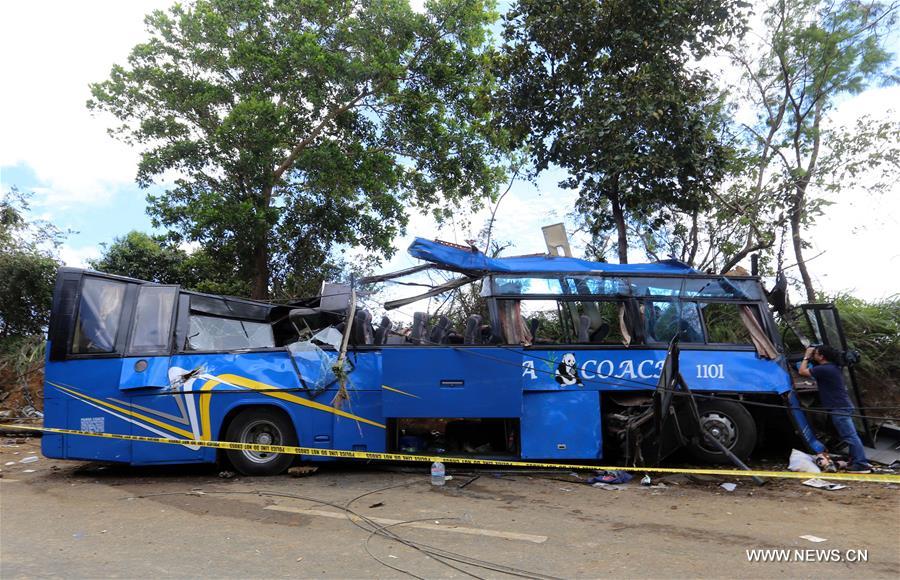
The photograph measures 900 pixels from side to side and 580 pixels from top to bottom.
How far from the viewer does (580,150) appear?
10.5 m

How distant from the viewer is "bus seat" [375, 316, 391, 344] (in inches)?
293

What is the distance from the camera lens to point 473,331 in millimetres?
7121

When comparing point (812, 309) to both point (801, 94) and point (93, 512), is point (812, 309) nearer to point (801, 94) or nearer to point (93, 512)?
point (801, 94)

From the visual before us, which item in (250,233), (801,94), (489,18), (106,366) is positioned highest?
(489,18)

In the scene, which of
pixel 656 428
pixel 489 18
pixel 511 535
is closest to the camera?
pixel 511 535

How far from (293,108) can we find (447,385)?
9.55 metres

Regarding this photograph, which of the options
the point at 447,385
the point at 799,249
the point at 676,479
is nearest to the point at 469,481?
the point at 447,385

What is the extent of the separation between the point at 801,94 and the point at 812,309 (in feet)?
18.2

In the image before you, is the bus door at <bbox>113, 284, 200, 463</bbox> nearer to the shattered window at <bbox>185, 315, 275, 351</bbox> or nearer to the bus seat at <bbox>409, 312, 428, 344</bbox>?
the shattered window at <bbox>185, 315, 275, 351</bbox>

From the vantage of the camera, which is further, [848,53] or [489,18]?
[489,18]

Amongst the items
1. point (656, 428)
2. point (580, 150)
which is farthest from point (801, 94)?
point (656, 428)

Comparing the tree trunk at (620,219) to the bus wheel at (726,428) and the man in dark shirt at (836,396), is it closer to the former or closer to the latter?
the man in dark shirt at (836,396)

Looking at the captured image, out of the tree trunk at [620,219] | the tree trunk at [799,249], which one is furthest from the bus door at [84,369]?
the tree trunk at [799,249]

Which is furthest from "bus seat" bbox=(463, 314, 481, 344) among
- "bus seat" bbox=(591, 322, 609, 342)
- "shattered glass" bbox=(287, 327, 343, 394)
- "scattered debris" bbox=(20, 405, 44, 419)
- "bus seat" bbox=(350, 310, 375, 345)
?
"scattered debris" bbox=(20, 405, 44, 419)
